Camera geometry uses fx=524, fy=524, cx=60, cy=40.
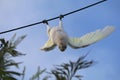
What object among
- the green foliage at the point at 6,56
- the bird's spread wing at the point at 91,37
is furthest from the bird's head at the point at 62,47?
the green foliage at the point at 6,56

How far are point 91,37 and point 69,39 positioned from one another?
47cm

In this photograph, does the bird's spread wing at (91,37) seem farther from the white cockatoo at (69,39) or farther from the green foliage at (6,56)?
the green foliage at (6,56)

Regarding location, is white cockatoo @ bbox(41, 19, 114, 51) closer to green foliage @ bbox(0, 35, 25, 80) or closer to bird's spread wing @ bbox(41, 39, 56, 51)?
bird's spread wing @ bbox(41, 39, 56, 51)

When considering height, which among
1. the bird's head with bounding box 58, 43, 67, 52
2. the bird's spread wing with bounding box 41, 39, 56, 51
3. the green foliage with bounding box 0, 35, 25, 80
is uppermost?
the green foliage with bounding box 0, 35, 25, 80

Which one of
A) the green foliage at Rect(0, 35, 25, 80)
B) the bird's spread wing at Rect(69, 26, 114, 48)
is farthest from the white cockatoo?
the green foliage at Rect(0, 35, 25, 80)

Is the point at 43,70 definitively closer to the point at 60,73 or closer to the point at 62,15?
the point at 60,73

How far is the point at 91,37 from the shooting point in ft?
31.9

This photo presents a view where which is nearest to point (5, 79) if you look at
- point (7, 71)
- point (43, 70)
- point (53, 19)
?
point (7, 71)

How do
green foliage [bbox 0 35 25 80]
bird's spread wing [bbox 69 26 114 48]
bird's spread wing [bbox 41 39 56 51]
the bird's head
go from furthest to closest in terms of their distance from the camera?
1. green foliage [bbox 0 35 25 80]
2. bird's spread wing [bbox 41 39 56 51]
3. the bird's head
4. bird's spread wing [bbox 69 26 114 48]

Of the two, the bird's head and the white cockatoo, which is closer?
the white cockatoo

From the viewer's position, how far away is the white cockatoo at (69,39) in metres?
9.65

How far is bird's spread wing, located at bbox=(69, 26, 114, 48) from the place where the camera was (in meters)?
9.62

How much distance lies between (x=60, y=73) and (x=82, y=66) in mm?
845

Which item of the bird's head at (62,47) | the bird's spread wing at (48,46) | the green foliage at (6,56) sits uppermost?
the green foliage at (6,56)
